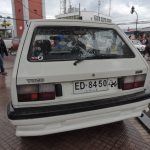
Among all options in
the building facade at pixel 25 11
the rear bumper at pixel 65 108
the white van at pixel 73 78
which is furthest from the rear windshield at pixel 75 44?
the building facade at pixel 25 11

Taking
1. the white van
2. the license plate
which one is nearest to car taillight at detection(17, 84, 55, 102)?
the white van

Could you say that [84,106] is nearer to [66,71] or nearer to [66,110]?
[66,110]

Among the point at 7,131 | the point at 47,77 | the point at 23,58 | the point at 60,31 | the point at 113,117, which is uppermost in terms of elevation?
the point at 60,31

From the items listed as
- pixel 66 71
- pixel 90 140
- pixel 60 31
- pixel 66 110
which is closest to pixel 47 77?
pixel 66 71

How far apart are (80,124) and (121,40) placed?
4.61ft

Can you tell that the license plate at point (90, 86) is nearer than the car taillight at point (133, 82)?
Yes

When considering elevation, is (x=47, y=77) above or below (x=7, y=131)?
above

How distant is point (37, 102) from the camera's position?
245 centimetres

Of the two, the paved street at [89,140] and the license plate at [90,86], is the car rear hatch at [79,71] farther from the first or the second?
the paved street at [89,140]

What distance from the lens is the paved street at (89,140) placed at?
2.92 metres

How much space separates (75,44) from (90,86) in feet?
2.13

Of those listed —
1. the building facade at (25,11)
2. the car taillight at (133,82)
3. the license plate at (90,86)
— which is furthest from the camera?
the building facade at (25,11)

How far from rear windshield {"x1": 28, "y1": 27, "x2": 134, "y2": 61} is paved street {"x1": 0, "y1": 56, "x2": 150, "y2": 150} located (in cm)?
125

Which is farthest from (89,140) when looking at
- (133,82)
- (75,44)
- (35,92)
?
(75,44)
